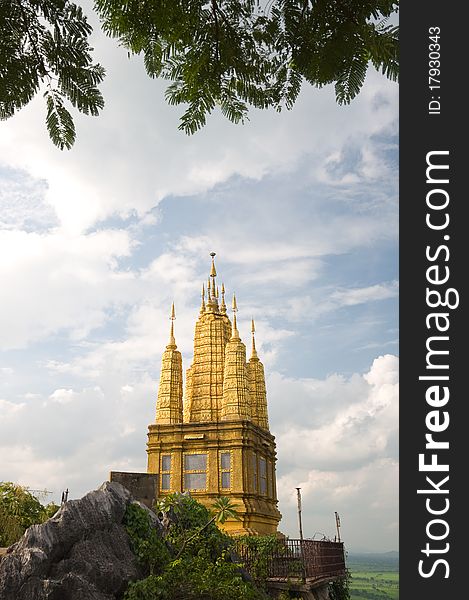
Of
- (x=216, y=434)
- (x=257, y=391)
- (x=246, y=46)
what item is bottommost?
(x=216, y=434)

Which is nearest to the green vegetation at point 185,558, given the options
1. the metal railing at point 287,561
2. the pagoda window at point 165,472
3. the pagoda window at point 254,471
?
the metal railing at point 287,561

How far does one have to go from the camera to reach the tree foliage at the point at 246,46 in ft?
11.4

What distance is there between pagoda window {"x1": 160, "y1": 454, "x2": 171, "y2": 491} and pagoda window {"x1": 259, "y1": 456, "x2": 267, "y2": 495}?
13.4 ft

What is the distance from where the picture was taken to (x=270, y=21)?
3.69m

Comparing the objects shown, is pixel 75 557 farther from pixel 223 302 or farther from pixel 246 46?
pixel 223 302

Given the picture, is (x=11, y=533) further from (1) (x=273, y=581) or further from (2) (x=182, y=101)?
(2) (x=182, y=101)

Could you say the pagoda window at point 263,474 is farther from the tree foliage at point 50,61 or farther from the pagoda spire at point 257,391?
the tree foliage at point 50,61

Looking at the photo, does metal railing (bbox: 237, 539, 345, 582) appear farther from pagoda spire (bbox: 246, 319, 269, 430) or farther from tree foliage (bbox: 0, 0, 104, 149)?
tree foliage (bbox: 0, 0, 104, 149)

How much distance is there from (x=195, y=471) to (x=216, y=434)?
1.77 meters

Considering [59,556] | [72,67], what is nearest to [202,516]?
[59,556]

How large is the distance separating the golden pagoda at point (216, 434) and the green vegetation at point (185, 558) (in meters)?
11.0

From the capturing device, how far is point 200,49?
3.68m

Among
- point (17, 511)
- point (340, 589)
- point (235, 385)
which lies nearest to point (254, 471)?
point (235, 385)

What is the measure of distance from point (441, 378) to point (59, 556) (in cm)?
926
